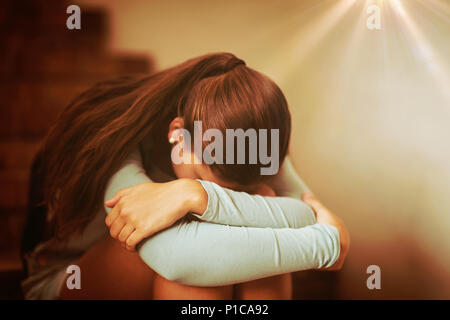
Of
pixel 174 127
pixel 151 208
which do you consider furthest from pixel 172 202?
pixel 174 127

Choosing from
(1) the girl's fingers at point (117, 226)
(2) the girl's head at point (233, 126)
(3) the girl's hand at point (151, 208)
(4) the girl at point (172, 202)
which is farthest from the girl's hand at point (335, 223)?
(1) the girl's fingers at point (117, 226)

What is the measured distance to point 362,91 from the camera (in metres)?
0.65

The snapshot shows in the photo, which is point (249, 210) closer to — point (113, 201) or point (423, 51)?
point (113, 201)

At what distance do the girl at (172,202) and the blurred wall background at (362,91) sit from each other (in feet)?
0.26

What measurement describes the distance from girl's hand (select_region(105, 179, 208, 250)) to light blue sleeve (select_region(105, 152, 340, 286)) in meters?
0.02

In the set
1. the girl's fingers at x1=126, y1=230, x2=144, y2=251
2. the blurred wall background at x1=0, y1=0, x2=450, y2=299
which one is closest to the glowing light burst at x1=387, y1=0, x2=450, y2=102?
the blurred wall background at x1=0, y1=0, x2=450, y2=299

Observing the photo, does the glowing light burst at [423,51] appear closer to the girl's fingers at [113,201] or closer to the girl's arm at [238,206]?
the girl's arm at [238,206]

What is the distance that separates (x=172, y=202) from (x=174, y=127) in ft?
0.51

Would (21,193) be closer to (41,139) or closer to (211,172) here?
(41,139)

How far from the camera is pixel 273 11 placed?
2.09ft

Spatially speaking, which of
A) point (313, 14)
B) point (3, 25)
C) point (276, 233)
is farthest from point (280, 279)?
point (3, 25)

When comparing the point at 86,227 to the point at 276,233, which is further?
the point at 86,227

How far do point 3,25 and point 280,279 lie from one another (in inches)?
28.2
